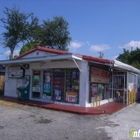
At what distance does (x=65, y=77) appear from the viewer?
38.8 ft

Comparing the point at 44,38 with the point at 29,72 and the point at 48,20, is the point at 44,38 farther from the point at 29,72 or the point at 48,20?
the point at 29,72

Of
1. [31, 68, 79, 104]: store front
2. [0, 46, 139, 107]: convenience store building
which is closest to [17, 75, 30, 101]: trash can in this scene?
[0, 46, 139, 107]: convenience store building

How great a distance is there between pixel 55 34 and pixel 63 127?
114ft

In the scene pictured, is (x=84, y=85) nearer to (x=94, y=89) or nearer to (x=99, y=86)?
(x=94, y=89)

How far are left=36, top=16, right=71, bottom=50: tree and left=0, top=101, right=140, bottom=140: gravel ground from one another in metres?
32.1

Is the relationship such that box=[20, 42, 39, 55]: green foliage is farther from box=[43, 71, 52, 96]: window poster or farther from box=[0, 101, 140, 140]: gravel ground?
box=[0, 101, 140, 140]: gravel ground

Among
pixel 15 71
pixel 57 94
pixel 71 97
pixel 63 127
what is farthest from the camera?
pixel 15 71

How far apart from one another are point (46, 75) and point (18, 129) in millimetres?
6525

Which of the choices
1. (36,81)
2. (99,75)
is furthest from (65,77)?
(36,81)

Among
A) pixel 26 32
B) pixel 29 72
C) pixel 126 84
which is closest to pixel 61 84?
pixel 29 72

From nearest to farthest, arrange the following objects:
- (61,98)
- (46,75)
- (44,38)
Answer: (61,98), (46,75), (44,38)

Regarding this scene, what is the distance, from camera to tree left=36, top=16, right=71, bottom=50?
40006 millimetres

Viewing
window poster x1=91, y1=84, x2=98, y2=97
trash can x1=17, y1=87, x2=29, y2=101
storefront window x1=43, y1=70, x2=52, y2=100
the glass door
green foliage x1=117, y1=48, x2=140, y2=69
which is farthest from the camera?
green foliage x1=117, y1=48, x2=140, y2=69

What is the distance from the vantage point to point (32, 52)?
14172mm
